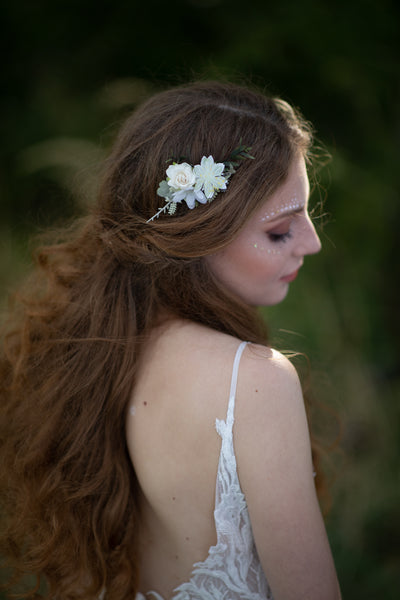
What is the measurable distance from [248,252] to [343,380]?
5.36ft

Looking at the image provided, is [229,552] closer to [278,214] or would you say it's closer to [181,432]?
[181,432]

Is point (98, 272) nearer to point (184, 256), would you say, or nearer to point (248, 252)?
point (184, 256)

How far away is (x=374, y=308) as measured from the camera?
310 centimetres

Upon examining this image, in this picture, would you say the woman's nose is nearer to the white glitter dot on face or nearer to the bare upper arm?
the white glitter dot on face

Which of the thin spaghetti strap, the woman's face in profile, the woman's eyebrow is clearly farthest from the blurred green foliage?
the thin spaghetti strap

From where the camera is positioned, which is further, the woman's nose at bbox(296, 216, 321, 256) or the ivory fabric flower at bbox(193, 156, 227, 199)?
the woman's nose at bbox(296, 216, 321, 256)

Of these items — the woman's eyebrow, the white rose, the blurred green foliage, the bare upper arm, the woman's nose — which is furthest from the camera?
the blurred green foliage

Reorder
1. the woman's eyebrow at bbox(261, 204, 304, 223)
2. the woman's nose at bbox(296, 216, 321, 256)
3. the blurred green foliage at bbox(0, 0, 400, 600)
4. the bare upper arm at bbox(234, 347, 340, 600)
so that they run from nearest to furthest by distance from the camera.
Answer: the bare upper arm at bbox(234, 347, 340, 600)
the woman's eyebrow at bbox(261, 204, 304, 223)
the woman's nose at bbox(296, 216, 321, 256)
the blurred green foliage at bbox(0, 0, 400, 600)

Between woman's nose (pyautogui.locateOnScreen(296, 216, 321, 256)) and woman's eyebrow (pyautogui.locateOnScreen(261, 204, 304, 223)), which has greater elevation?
woman's eyebrow (pyautogui.locateOnScreen(261, 204, 304, 223))

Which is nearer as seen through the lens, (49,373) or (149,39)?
(49,373)

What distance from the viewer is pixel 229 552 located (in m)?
1.23

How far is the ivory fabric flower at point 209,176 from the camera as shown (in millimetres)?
1267

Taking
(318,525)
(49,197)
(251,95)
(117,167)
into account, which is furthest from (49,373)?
(49,197)

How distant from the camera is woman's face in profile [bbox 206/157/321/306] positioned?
138cm
